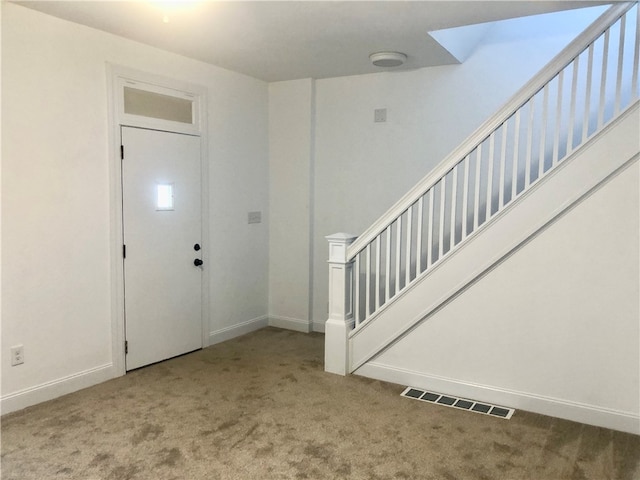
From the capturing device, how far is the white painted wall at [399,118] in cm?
409

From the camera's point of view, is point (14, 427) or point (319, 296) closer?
point (14, 427)

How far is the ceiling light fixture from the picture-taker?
4047mm

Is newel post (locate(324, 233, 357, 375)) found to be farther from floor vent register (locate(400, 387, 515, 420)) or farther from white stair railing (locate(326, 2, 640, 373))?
floor vent register (locate(400, 387, 515, 420))

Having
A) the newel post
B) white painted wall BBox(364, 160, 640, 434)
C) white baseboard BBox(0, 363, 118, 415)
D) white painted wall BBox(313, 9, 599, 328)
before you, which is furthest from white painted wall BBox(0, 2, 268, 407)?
white painted wall BBox(364, 160, 640, 434)

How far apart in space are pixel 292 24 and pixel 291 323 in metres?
3.02

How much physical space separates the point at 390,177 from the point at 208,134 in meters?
1.73

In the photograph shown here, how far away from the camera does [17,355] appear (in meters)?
3.27

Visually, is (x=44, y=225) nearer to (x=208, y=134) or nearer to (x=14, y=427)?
(x=14, y=427)

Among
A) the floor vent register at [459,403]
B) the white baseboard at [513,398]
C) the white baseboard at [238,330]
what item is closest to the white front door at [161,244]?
the white baseboard at [238,330]

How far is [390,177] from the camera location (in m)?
4.77

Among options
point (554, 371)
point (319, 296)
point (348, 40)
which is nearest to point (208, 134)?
point (348, 40)

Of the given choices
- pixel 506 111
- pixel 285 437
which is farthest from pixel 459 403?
pixel 506 111

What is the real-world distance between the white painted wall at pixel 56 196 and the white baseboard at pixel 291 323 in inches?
76.5

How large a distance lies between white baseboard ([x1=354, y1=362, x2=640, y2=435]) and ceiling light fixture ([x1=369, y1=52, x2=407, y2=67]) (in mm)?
2431
